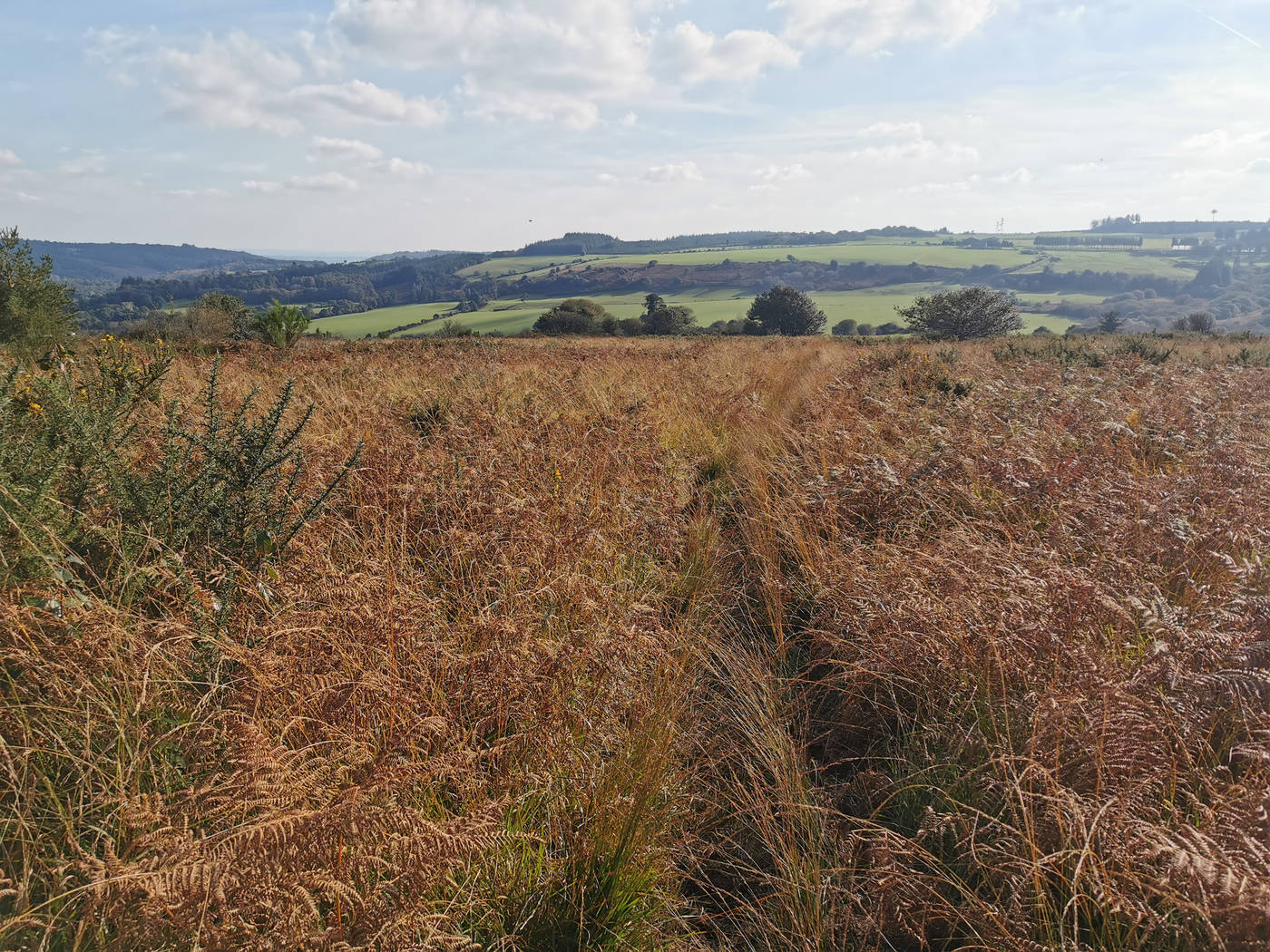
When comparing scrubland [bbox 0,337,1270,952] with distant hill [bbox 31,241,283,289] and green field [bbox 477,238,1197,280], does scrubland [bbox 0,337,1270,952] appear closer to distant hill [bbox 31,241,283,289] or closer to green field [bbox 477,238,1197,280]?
green field [bbox 477,238,1197,280]

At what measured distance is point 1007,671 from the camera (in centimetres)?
243

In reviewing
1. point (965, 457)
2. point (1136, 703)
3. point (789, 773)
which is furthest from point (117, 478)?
point (965, 457)

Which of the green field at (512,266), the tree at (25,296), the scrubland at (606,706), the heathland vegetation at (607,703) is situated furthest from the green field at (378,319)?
the scrubland at (606,706)

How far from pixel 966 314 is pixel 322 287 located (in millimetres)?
96088

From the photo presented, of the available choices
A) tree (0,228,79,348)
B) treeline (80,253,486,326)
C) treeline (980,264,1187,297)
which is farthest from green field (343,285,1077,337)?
tree (0,228,79,348)

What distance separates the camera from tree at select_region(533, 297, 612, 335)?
39.3m

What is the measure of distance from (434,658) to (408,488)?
1366mm

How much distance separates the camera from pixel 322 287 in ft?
320

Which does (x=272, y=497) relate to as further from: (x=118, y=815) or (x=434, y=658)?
(x=118, y=815)

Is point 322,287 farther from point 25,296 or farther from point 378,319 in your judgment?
point 25,296

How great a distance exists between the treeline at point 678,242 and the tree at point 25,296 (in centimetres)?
15032

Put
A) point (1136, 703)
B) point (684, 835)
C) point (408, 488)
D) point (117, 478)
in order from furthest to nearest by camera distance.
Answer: point (408, 488), point (117, 478), point (684, 835), point (1136, 703)

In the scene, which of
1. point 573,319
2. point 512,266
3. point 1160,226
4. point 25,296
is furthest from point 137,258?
Answer: point 1160,226

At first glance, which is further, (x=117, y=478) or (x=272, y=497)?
(x=272, y=497)
